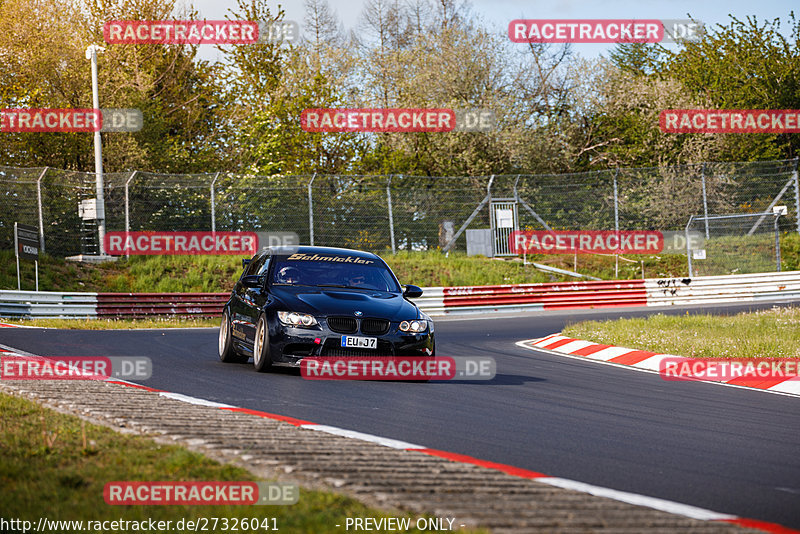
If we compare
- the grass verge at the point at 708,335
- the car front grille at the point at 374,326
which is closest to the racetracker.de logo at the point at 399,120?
the grass verge at the point at 708,335

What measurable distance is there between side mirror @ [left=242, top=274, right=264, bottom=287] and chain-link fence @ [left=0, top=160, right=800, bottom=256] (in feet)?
53.4

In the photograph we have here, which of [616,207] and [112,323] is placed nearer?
[112,323]

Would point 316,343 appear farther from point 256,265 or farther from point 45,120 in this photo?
point 45,120

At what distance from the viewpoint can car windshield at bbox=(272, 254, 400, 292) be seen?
11.8 meters

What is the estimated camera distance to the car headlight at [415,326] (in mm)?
10852

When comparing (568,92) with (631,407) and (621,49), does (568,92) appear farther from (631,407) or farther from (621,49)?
(631,407)

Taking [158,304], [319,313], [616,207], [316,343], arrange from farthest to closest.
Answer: [616,207]
[158,304]
[319,313]
[316,343]

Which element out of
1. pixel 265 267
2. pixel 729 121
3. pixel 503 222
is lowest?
pixel 265 267

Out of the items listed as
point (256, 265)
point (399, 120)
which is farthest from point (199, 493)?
point (399, 120)

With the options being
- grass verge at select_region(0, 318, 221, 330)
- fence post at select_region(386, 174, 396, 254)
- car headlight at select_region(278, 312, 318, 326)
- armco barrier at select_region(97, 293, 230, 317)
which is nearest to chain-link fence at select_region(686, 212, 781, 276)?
fence post at select_region(386, 174, 396, 254)

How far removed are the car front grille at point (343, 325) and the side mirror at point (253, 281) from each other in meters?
1.49

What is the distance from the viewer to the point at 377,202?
29.6 meters

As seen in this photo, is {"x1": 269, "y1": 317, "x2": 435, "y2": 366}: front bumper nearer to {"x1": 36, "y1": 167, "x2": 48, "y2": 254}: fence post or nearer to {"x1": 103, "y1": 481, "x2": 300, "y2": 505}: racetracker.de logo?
{"x1": 103, "y1": 481, "x2": 300, "y2": 505}: racetracker.de logo

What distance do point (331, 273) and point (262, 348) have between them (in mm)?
1580
